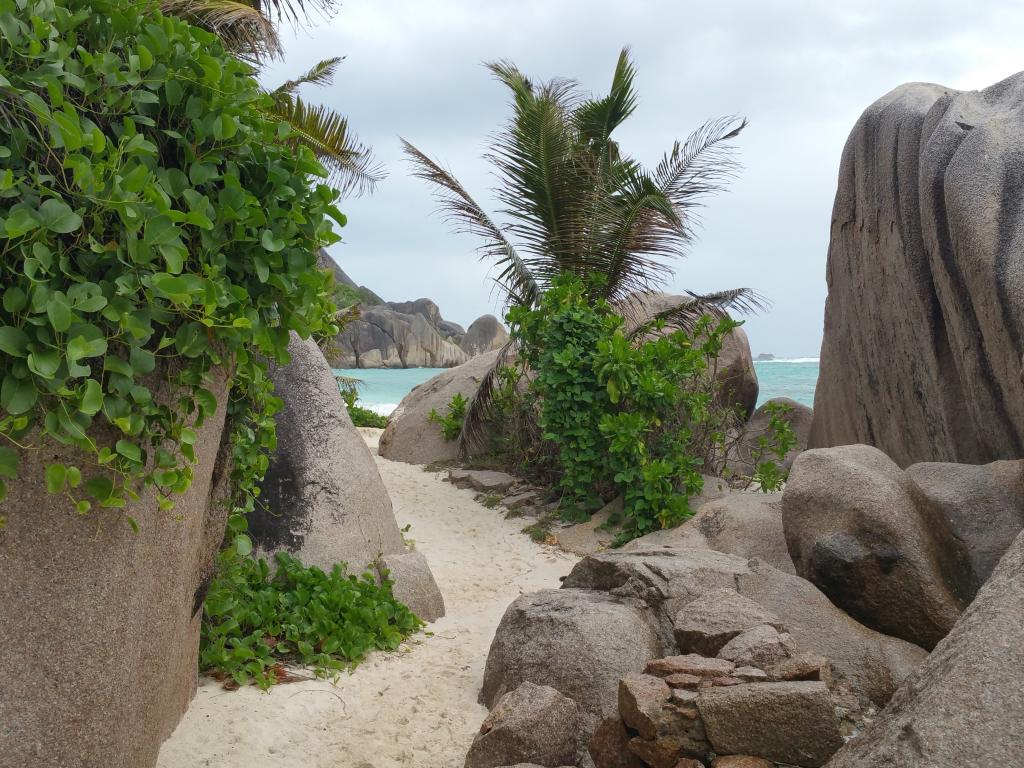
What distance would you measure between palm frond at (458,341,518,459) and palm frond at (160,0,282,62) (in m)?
4.21

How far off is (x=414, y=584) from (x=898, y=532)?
2.82 metres

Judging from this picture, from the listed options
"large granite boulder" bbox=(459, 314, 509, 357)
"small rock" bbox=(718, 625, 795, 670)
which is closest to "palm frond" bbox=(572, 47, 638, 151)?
"small rock" bbox=(718, 625, 795, 670)

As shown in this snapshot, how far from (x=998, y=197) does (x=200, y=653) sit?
5.28m

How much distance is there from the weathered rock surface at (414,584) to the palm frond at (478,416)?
4.91 m

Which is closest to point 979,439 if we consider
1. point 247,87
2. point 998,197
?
point 998,197

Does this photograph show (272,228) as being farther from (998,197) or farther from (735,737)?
(998,197)

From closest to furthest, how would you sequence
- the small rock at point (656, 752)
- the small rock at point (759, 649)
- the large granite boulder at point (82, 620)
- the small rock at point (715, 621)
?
the large granite boulder at point (82, 620), the small rock at point (656, 752), the small rock at point (759, 649), the small rock at point (715, 621)

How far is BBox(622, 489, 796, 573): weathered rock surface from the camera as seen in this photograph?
6035mm

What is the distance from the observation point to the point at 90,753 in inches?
103

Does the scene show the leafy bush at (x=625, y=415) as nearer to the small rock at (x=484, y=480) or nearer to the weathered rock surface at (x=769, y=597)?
the small rock at (x=484, y=480)

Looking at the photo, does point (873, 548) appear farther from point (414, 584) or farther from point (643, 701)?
point (414, 584)

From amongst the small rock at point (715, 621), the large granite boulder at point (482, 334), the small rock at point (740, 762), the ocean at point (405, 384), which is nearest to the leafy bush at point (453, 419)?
the small rock at point (715, 621)

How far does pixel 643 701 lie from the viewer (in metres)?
3.10

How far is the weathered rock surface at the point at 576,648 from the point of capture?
390 cm
